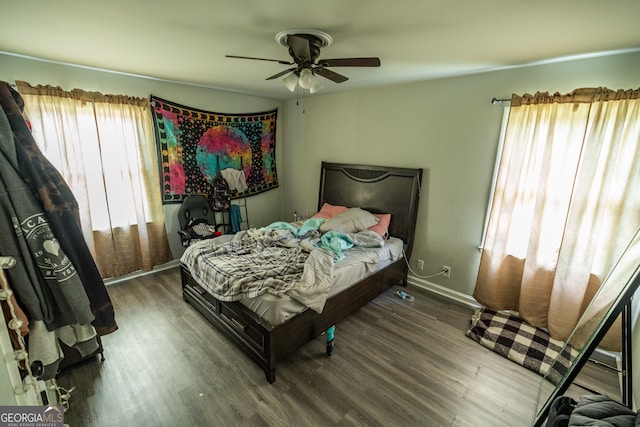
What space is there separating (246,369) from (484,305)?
2.46 metres

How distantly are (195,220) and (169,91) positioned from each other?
1.69 meters

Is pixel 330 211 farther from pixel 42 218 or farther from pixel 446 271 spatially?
pixel 42 218

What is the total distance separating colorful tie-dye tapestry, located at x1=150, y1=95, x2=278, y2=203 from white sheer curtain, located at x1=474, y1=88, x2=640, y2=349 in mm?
3429

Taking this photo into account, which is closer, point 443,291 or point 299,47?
point 299,47

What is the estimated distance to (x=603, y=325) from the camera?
1.23 metres

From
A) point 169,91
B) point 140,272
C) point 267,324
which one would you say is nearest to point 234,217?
point 140,272

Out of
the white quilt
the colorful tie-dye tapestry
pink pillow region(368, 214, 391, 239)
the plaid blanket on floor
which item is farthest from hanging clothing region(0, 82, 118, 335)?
the plaid blanket on floor

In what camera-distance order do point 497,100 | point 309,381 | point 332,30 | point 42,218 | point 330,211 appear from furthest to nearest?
point 330,211 < point 497,100 < point 309,381 < point 332,30 < point 42,218

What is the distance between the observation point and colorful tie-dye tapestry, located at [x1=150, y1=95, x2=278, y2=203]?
11.2ft

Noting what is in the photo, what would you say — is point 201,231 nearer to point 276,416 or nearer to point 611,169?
point 276,416

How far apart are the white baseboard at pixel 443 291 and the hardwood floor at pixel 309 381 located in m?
0.37

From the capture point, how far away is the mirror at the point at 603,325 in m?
1.24

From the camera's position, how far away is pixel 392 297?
10.3 ft

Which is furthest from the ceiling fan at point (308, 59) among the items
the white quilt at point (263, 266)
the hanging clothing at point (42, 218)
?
the white quilt at point (263, 266)
